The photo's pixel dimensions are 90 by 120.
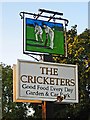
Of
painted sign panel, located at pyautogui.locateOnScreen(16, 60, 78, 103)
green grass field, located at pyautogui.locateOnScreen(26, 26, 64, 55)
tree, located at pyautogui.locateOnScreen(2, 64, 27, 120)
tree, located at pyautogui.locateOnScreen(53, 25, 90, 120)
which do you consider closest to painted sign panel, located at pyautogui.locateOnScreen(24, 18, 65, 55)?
green grass field, located at pyautogui.locateOnScreen(26, 26, 64, 55)

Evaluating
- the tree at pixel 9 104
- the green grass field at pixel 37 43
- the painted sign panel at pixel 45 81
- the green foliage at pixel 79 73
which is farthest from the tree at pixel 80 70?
the painted sign panel at pixel 45 81

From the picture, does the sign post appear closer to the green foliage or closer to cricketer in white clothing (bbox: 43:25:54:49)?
cricketer in white clothing (bbox: 43:25:54:49)

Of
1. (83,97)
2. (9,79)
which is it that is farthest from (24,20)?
(9,79)

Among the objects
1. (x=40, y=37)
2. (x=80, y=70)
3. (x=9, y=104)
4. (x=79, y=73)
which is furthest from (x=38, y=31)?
(x=9, y=104)

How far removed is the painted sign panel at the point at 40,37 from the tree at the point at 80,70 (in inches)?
546

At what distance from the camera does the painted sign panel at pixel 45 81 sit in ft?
33.9

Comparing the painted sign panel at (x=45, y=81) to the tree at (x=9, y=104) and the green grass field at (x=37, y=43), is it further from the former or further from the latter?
the tree at (x=9, y=104)

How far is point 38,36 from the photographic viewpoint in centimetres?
1140

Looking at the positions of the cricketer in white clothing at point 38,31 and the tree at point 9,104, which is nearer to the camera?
the cricketer in white clothing at point 38,31

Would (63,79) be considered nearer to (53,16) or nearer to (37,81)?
(37,81)

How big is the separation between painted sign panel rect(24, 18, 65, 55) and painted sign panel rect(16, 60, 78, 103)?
82 cm

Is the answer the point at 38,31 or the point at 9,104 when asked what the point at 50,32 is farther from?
the point at 9,104

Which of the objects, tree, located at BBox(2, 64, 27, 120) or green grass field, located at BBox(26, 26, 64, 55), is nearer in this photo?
green grass field, located at BBox(26, 26, 64, 55)

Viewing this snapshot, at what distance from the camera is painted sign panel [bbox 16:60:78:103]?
1034 cm
